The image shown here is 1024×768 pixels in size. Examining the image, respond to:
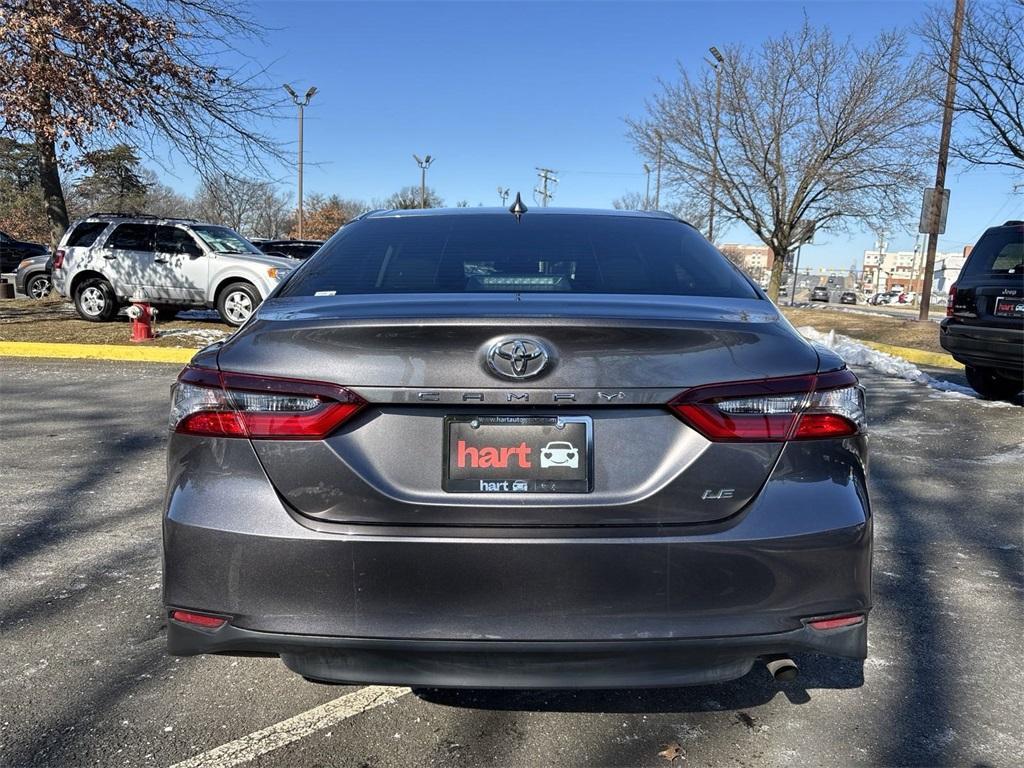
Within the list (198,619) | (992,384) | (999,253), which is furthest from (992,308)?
(198,619)

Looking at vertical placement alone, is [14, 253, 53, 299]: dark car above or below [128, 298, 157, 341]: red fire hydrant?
above

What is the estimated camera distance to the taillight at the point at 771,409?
1.93 meters

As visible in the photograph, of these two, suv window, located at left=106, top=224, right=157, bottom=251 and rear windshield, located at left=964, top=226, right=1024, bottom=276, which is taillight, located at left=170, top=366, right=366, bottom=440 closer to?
rear windshield, located at left=964, top=226, right=1024, bottom=276

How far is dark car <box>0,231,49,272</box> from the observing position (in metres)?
25.4

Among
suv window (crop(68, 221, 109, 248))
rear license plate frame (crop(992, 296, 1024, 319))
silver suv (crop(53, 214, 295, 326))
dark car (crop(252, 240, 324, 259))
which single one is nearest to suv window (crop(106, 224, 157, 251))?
silver suv (crop(53, 214, 295, 326))

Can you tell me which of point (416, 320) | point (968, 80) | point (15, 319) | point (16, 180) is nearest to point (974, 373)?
point (968, 80)

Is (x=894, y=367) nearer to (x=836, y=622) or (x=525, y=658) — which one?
(x=836, y=622)

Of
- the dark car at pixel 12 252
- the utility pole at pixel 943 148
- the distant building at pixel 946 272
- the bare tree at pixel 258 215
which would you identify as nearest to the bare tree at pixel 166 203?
the bare tree at pixel 258 215

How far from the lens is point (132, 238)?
13617 mm

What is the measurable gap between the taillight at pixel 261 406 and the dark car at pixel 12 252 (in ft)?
90.7

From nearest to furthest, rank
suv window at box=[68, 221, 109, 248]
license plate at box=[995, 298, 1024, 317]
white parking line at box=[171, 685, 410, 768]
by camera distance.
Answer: white parking line at box=[171, 685, 410, 768] < license plate at box=[995, 298, 1024, 317] < suv window at box=[68, 221, 109, 248]

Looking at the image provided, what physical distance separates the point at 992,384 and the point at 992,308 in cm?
130

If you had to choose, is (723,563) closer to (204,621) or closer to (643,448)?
(643,448)

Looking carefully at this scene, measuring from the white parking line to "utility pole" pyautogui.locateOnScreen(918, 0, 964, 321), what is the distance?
1594 centimetres
